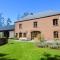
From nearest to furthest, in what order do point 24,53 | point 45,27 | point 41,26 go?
point 24,53 < point 45,27 < point 41,26

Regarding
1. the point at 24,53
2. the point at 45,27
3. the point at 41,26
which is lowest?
the point at 24,53

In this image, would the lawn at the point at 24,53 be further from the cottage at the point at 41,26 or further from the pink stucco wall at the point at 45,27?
the pink stucco wall at the point at 45,27

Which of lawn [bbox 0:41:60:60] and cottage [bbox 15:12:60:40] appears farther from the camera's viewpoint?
cottage [bbox 15:12:60:40]

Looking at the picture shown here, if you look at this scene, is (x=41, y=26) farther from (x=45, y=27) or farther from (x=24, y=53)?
(x=24, y=53)

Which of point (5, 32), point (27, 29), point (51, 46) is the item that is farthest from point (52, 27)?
point (5, 32)

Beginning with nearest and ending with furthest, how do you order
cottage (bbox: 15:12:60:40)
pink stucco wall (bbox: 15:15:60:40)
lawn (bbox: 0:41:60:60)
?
lawn (bbox: 0:41:60:60)
cottage (bbox: 15:12:60:40)
pink stucco wall (bbox: 15:15:60:40)

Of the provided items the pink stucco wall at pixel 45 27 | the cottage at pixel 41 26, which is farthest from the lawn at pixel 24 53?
the pink stucco wall at pixel 45 27

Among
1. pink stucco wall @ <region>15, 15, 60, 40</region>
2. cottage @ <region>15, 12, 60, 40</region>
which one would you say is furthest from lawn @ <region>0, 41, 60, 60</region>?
pink stucco wall @ <region>15, 15, 60, 40</region>

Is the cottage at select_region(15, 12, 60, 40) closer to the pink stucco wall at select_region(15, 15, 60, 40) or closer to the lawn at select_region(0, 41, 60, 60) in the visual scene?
the pink stucco wall at select_region(15, 15, 60, 40)

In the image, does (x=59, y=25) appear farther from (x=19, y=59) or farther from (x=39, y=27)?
(x=19, y=59)

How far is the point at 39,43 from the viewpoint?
29.6 metres

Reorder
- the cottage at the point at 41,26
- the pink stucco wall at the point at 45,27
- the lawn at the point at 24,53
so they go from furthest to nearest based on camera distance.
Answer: the pink stucco wall at the point at 45,27 < the cottage at the point at 41,26 < the lawn at the point at 24,53

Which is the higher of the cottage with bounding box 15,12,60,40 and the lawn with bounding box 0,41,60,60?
the cottage with bounding box 15,12,60,40

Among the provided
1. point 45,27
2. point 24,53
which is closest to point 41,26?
point 45,27
